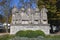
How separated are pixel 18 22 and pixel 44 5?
935 centimetres

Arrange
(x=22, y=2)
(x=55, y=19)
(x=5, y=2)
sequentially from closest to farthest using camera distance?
(x=55, y=19)
(x=5, y=2)
(x=22, y=2)

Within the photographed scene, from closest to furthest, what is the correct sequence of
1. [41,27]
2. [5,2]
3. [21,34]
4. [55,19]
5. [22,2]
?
1. [21,34]
2. [41,27]
3. [55,19]
4. [5,2]
5. [22,2]

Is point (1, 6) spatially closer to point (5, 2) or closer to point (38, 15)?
point (5, 2)

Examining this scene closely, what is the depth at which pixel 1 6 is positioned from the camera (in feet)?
149

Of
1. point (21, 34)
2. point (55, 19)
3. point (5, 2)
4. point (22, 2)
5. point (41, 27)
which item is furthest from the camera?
point (22, 2)

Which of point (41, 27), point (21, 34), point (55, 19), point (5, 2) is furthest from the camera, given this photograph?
point (5, 2)

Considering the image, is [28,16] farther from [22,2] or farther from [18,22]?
[22,2]

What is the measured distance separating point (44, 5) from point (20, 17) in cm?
887

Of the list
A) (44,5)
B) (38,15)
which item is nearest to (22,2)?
(44,5)

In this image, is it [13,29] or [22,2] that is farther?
[22,2]

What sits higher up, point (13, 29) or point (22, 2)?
point (22, 2)

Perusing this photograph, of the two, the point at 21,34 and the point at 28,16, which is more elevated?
the point at 28,16

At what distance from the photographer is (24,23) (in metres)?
27.2

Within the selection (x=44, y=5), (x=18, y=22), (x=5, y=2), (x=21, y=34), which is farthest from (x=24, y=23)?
(x=5, y=2)
